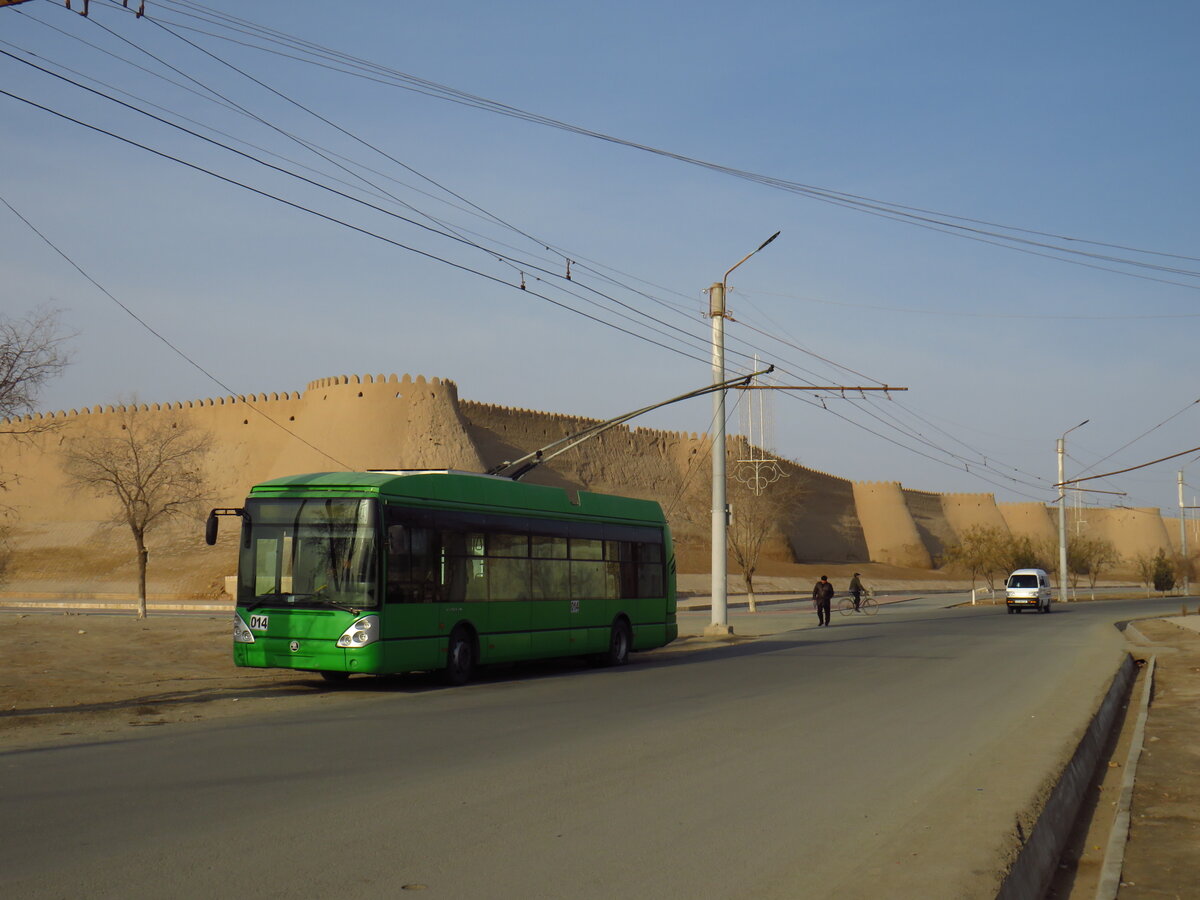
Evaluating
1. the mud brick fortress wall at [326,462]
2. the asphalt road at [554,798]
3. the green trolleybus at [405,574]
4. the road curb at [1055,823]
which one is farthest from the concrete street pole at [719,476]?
the mud brick fortress wall at [326,462]

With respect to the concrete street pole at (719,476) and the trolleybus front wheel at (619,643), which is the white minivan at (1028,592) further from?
the trolleybus front wheel at (619,643)

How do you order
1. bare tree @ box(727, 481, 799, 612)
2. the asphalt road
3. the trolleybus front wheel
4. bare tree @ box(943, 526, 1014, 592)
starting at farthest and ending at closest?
bare tree @ box(943, 526, 1014, 592) → bare tree @ box(727, 481, 799, 612) → the trolleybus front wheel → the asphalt road

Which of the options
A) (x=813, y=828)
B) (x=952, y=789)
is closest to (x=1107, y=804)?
(x=952, y=789)

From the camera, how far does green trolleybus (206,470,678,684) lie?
15.0 m

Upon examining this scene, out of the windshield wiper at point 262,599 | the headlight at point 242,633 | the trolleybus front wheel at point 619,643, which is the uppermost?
the windshield wiper at point 262,599

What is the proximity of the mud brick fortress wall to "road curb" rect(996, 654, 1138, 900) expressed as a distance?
168 ft

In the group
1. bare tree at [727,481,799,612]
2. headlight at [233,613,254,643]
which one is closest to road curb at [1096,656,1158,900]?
headlight at [233,613,254,643]

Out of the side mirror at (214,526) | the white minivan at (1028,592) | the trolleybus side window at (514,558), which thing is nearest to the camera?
the side mirror at (214,526)

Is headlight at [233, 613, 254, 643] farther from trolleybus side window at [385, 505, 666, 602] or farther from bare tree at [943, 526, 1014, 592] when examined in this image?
bare tree at [943, 526, 1014, 592]

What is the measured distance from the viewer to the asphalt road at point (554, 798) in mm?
5766

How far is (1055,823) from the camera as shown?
24.8 feet

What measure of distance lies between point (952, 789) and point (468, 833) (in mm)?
3736

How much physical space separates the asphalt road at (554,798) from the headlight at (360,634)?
79 centimetres

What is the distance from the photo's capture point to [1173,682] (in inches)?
701
